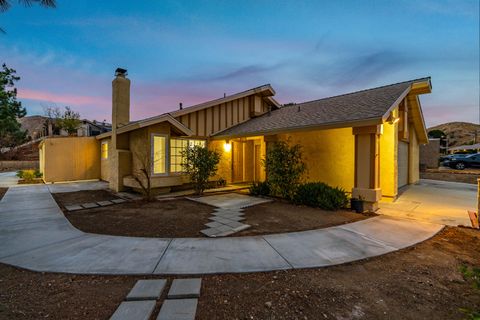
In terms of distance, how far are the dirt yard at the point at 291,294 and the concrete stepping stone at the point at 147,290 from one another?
118mm

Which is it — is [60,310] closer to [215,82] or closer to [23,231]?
[23,231]

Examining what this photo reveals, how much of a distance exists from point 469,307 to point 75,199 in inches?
404

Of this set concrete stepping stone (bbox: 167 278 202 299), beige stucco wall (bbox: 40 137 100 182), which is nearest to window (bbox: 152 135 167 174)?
concrete stepping stone (bbox: 167 278 202 299)

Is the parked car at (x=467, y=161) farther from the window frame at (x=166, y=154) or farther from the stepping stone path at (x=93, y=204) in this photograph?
the stepping stone path at (x=93, y=204)

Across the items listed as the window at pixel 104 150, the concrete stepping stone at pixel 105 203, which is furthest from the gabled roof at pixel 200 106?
the concrete stepping stone at pixel 105 203

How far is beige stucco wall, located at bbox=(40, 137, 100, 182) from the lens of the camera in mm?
12156

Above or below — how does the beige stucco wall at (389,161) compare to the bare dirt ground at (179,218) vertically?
above

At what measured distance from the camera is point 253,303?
242 cm

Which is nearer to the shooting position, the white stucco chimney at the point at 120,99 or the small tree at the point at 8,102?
the white stucco chimney at the point at 120,99

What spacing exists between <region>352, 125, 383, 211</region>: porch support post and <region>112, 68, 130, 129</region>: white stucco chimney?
9011 millimetres

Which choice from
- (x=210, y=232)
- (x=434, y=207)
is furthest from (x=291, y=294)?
(x=434, y=207)

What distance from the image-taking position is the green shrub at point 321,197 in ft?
22.2

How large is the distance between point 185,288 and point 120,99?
349 inches

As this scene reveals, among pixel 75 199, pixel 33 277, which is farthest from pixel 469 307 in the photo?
pixel 75 199
